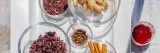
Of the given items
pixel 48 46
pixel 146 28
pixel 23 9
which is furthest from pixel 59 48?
pixel 146 28

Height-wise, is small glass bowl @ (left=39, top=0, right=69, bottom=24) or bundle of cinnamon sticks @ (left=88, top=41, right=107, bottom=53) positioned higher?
small glass bowl @ (left=39, top=0, right=69, bottom=24)

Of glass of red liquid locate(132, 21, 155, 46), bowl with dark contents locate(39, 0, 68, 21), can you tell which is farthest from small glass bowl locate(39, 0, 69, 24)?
glass of red liquid locate(132, 21, 155, 46)

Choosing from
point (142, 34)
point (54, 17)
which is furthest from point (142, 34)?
point (54, 17)

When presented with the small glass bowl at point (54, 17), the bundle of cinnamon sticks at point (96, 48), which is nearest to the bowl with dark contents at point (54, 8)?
the small glass bowl at point (54, 17)

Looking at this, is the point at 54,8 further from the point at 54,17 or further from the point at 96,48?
the point at 96,48

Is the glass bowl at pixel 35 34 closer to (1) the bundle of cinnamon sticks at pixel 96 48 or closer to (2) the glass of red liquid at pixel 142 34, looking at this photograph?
(1) the bundle of cinnamon sticks at pixel 96 48

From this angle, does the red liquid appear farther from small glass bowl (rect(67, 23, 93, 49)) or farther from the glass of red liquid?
small glass bowl (rect(67, 23, 93, 49))
